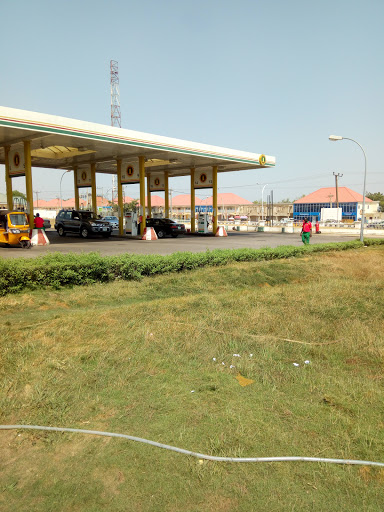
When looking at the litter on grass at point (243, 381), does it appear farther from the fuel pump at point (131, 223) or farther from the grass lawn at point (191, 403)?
the fuel pump at point (131, 223)

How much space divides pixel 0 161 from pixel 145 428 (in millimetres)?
27487

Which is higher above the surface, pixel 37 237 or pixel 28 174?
pixel 28 174

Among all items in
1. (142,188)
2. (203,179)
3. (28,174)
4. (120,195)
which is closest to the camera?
(28,174)

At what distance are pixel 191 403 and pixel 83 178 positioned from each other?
1129 inches

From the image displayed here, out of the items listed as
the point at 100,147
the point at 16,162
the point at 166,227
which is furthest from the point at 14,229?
the point at 166,227

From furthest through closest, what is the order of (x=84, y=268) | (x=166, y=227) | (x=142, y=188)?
(x=166, y=227) → (x=142, y=188) → (x=84, y=268)

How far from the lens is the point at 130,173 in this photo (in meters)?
26.7

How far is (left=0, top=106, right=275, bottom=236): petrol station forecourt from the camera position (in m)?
18.1

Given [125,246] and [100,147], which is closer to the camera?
[125,246]

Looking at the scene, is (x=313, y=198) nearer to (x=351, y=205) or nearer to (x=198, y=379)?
(x=351, y=205)

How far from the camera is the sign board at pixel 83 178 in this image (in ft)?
97.8

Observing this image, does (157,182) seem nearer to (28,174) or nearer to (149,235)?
(149,235)

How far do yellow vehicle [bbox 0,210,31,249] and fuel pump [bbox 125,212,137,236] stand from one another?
32.6ft

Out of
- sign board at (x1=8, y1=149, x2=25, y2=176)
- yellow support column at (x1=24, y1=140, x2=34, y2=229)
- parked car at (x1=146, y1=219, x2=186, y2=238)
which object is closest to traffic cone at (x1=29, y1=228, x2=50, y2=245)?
yellow support column at (x1=24, y1=140, x2=34, y2=229)
